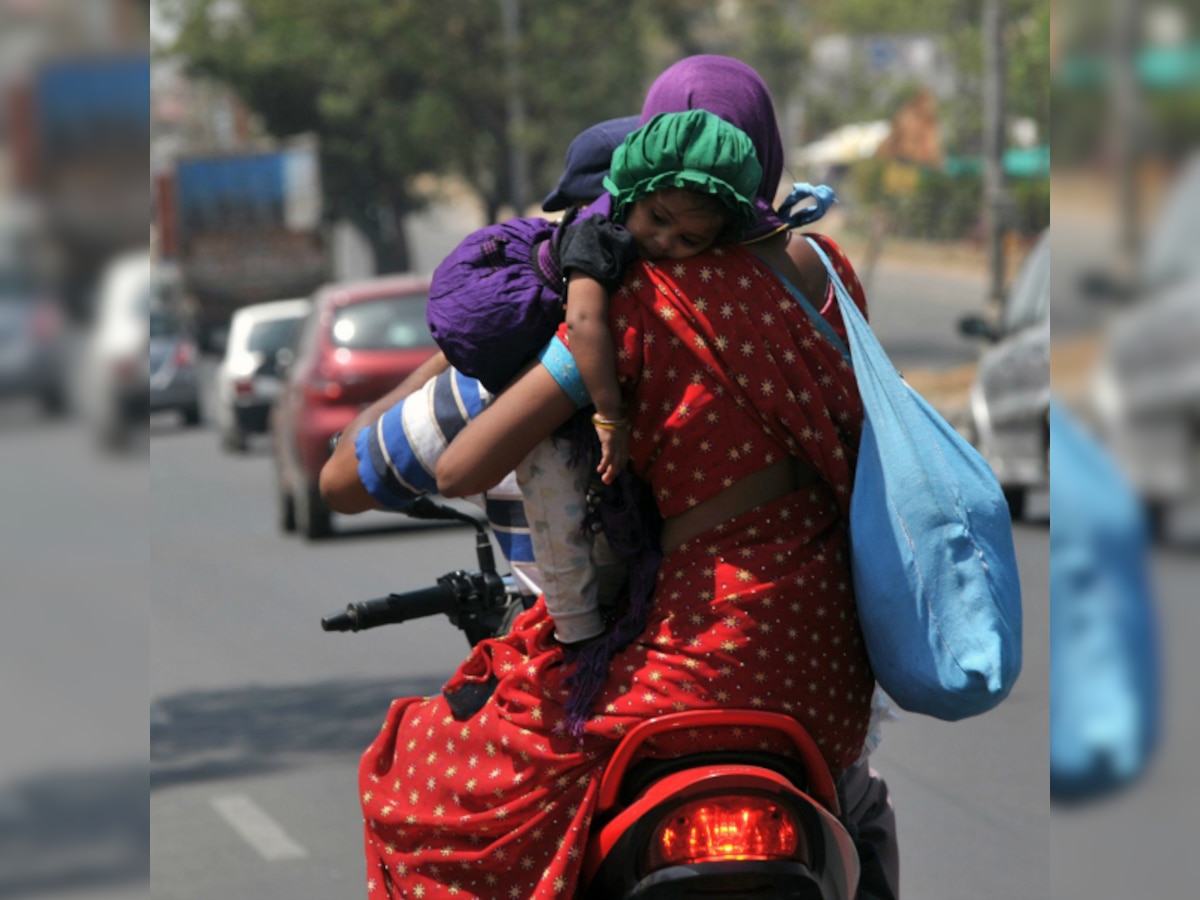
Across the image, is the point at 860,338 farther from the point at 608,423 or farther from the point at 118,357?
the point at 118,357

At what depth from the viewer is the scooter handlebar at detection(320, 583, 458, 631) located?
9.95ft

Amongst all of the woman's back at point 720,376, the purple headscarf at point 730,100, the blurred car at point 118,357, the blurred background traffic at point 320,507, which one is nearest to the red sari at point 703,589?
the woman's back at point 720,376

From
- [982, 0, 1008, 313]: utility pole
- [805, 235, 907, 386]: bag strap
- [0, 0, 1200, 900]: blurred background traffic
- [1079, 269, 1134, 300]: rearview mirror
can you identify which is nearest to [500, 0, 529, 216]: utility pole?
[0, 0, 1200, 900]: blurred background traffic

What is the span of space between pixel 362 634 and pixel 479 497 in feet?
20.9

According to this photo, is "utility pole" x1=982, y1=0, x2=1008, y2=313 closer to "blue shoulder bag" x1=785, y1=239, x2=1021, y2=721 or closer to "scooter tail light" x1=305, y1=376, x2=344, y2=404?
"scooter tail light" x1=305, y1=376, x2=344, y2=404

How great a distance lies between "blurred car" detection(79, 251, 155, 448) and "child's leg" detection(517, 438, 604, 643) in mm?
962

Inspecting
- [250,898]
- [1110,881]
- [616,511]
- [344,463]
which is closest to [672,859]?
[616,511]

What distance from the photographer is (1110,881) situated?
50.8 inches

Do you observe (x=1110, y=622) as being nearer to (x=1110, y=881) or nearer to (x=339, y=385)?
(x=1110, y=881)

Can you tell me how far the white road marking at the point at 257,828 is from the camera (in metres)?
5.49

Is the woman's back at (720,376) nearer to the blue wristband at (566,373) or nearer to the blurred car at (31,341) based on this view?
the blue wristband at (566,373)

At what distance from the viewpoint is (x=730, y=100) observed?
2.39m

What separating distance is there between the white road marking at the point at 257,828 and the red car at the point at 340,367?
6.90 metres

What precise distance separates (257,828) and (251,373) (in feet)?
54.8
